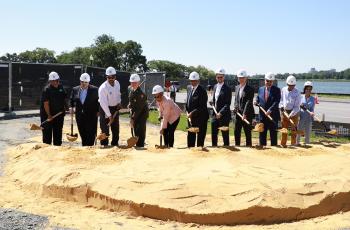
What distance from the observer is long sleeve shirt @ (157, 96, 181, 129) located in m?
8.29

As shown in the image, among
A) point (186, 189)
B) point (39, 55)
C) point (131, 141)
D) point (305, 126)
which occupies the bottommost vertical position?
point (186, 189)

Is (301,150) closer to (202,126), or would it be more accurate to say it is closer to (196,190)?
(202,126)

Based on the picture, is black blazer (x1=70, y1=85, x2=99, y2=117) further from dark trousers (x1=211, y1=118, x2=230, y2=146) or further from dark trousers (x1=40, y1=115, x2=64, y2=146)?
dark trousers (x1=211, y1=118, x2=230, y2=146)

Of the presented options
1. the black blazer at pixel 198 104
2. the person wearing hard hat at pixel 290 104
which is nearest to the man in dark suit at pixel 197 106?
the black blazer at pixel 198 104

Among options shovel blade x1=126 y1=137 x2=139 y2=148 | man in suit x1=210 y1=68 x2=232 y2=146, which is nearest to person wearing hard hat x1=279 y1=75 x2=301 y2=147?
man in suit x1=210 y1=68 x2=232 y2=146

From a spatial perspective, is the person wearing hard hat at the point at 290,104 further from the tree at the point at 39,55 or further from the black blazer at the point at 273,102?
the tree at the point at 39,55

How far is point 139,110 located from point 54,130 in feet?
5.78

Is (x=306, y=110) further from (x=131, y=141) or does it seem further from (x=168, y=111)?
(x=131, y=141)

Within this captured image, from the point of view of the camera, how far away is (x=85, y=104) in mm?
8656

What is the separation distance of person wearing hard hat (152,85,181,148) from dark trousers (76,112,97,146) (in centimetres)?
134

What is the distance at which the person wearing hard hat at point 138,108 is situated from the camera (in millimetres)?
8633

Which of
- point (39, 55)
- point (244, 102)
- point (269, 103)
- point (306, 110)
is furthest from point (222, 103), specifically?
point (39, 55)

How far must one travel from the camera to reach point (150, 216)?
5844mm

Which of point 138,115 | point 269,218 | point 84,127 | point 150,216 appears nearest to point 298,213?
point 269,218
